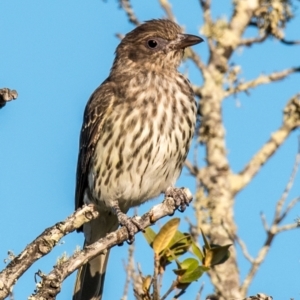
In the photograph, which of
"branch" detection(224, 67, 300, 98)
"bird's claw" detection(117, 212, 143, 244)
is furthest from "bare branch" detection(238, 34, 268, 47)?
"bird's claw" detection(117, 212, 143, 244)

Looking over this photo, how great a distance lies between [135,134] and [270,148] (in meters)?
3.51

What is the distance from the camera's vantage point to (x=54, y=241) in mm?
5508

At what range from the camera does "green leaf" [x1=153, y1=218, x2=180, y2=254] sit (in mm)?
5848

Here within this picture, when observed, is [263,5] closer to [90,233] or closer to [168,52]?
[168,52]

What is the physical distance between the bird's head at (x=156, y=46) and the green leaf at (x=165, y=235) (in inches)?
108

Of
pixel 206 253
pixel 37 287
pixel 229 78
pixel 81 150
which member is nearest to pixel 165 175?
pixel 81 150

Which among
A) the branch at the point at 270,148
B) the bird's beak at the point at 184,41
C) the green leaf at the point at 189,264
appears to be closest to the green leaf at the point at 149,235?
the green leaf at the point at 189,264

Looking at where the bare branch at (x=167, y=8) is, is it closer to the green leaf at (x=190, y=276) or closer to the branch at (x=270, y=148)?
the branch at (x=270, y=148)

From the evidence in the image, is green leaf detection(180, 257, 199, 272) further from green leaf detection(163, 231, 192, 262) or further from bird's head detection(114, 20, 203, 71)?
bird's head detection(114, 20, 203, 71)

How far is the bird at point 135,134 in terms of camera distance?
791cm

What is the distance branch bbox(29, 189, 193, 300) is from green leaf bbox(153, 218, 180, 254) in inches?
10.0

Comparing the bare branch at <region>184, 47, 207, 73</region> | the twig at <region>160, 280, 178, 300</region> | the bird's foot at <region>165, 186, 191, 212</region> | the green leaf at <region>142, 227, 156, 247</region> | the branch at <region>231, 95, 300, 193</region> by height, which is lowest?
the twig at <region>160, 280, 178, 300</region>

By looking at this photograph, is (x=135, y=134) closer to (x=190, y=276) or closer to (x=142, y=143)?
(x=142, y=143)

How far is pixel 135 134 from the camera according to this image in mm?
7875
